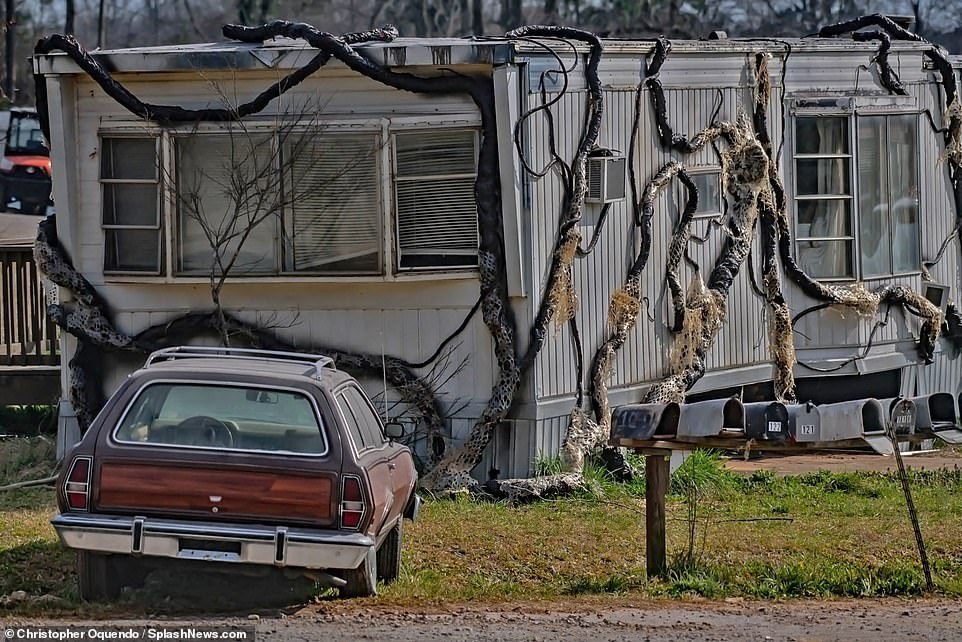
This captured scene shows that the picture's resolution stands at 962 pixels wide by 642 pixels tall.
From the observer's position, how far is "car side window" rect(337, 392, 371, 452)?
25.1ft

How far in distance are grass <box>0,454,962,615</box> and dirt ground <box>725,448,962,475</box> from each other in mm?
1160

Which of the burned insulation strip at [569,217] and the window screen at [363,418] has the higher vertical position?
the burned insulation strip at [569,217]

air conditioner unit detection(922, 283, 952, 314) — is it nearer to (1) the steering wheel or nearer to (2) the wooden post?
(2) the wooden post

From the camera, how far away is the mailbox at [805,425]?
26.7 feet

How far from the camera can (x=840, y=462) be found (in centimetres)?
1391

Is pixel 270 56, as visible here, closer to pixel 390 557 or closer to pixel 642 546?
pixel 390 557

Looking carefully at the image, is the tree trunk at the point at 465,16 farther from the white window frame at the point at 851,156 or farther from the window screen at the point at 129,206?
the window screen at the point at 129,206

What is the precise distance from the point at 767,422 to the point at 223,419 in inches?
124

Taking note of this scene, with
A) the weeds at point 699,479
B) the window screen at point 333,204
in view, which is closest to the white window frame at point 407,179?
the window screen at point 333,204

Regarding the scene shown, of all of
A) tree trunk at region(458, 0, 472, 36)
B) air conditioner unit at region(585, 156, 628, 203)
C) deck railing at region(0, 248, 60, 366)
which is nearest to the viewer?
air conditioner unit at region(585, 156, 628, 203)

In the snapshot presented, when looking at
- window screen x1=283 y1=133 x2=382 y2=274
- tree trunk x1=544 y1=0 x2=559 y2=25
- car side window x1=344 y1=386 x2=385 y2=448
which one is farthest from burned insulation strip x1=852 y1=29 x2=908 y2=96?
tree trunk x1=544 y1=0 x2=559 y2=25

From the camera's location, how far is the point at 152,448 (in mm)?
7371

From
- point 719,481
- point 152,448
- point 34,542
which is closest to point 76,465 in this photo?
point 152,448

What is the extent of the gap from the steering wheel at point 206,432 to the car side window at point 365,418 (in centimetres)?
74
